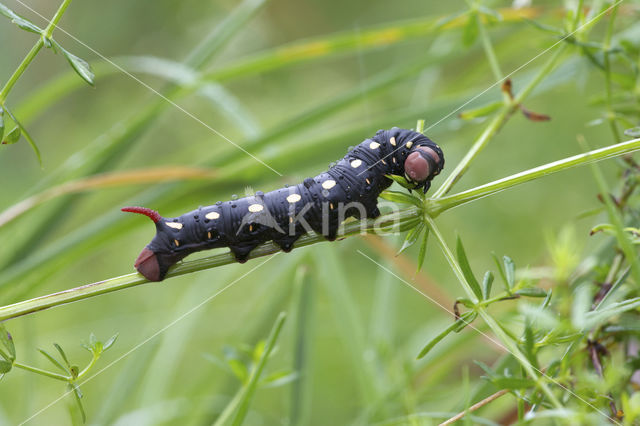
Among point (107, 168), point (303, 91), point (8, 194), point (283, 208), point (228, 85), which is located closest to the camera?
point (283, 208)

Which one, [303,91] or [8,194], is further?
[303,91]

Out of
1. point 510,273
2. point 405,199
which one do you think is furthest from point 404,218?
point 510,273

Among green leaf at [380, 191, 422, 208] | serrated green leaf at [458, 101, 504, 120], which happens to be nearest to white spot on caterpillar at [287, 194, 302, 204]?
green leaf at [380, 191, 422, 208]

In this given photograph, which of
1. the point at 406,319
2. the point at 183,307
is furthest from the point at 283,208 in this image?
the point at 406,319

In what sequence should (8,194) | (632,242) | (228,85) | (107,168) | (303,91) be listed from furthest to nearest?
(228,85) < (303,91) < (8,194) < (107,168) < (632,242)

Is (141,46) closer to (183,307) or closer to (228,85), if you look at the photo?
(228,85)

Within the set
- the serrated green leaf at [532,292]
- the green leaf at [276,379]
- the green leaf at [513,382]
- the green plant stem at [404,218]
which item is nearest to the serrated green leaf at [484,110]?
the green plant stem at [404,218]

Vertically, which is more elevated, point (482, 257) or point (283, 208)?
point (283, 208)
